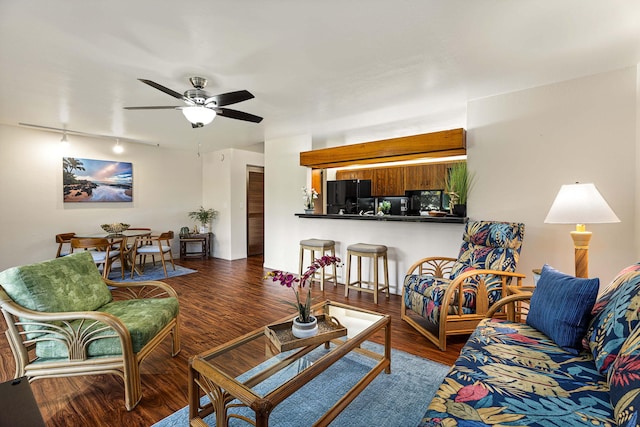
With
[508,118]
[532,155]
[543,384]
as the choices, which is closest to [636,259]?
[532,155]

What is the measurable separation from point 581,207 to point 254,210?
19.0ft

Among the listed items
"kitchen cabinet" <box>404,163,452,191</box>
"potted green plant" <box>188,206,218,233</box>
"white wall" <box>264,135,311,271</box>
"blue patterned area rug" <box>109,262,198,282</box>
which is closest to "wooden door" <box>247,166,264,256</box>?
"potted green plant" <box>188,206,218,233</box>

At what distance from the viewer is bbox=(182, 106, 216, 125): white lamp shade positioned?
8.92 feet

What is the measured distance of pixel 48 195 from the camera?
4.83 meters

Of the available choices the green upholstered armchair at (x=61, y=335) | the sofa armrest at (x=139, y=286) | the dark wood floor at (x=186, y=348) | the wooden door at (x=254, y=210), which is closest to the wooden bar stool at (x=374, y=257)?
the dark wood floor at (x=186, y=348)

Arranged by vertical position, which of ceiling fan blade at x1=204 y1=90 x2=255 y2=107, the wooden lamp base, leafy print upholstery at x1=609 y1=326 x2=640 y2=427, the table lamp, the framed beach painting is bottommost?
leafy print upholstery at x1=609 y1=326 x2=640 y2=427

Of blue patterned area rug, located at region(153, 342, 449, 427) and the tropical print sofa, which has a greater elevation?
the tropical print sofa

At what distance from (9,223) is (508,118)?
6933mm

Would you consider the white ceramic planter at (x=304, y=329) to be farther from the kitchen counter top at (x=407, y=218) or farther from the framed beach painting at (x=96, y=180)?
the framed beach painting at (x=96, y=180)

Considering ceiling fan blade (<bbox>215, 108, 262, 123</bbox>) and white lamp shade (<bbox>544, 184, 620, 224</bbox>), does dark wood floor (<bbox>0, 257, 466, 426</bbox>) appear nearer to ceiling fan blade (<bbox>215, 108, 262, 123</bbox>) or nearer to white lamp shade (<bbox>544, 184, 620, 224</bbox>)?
white lamp shade (<bbox>544, 184, 620, 224</bbox>)

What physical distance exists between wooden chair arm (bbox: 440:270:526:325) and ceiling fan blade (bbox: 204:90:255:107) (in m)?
2.25

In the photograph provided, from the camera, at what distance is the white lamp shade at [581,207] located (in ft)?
7.09

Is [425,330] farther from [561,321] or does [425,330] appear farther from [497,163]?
[497,163]

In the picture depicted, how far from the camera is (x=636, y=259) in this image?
2500mm
